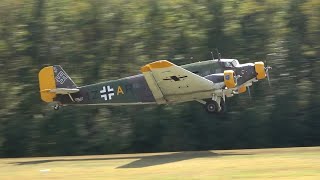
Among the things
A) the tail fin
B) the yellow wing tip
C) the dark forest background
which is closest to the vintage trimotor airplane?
the tail fin

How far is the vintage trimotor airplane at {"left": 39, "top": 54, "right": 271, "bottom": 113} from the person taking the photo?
23312mm

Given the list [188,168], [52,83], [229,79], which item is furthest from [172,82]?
[188,168]

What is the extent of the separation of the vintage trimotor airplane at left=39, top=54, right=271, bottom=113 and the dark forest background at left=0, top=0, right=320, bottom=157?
3789mm

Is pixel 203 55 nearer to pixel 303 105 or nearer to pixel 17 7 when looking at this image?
pixel 303 105

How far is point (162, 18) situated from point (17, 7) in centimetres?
822

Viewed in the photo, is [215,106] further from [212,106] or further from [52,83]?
[52,83]

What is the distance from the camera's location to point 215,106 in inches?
989

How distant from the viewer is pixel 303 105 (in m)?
28.8

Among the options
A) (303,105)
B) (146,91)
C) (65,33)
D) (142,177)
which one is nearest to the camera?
(142,177)

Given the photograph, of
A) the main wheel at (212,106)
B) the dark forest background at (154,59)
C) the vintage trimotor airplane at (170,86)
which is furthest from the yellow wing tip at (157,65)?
the dark forest background at (154,59)

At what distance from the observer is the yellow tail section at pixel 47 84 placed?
1020 inches

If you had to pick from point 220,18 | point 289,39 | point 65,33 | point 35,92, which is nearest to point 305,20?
point 289,39

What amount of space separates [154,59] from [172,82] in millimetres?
6125

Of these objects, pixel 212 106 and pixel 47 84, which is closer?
pixel 212 106
